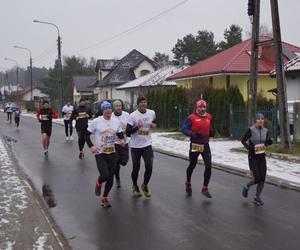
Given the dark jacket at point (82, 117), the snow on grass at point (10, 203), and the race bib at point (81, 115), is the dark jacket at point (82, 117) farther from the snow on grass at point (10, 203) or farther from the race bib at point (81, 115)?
the snow on grass at point (10, 203)

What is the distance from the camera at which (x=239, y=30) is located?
66.9m

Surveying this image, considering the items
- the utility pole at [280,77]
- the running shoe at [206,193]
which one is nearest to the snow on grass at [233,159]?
the utility pole at [280,77]

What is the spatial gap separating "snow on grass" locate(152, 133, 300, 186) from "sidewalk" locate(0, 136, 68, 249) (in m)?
5.14

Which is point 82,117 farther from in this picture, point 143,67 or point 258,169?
point 143,67

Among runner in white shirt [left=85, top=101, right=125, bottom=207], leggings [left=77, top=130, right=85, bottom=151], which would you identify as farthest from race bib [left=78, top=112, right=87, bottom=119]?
runner in white shirt [left=85, top=101, right=125, bottom=207]

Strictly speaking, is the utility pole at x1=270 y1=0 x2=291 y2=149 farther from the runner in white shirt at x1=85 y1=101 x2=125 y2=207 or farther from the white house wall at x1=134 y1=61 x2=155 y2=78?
the white house wall at x1=134 y1=61 x2=155 y2=78

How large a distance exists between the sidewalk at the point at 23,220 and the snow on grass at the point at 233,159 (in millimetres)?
5143

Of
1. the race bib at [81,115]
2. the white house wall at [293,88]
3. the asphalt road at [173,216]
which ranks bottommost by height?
the asphalt road at [173,216]

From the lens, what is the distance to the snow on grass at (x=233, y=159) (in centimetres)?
1171

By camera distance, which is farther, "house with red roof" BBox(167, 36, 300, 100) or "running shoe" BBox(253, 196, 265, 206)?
"house with red roof" BBox(167, 36, 300, 100)

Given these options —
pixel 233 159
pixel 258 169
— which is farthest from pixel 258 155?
pixel 233 159

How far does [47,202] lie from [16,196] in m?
0.65

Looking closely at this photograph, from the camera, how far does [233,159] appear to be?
14.6 meters

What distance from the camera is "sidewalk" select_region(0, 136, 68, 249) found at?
6.33 metres
